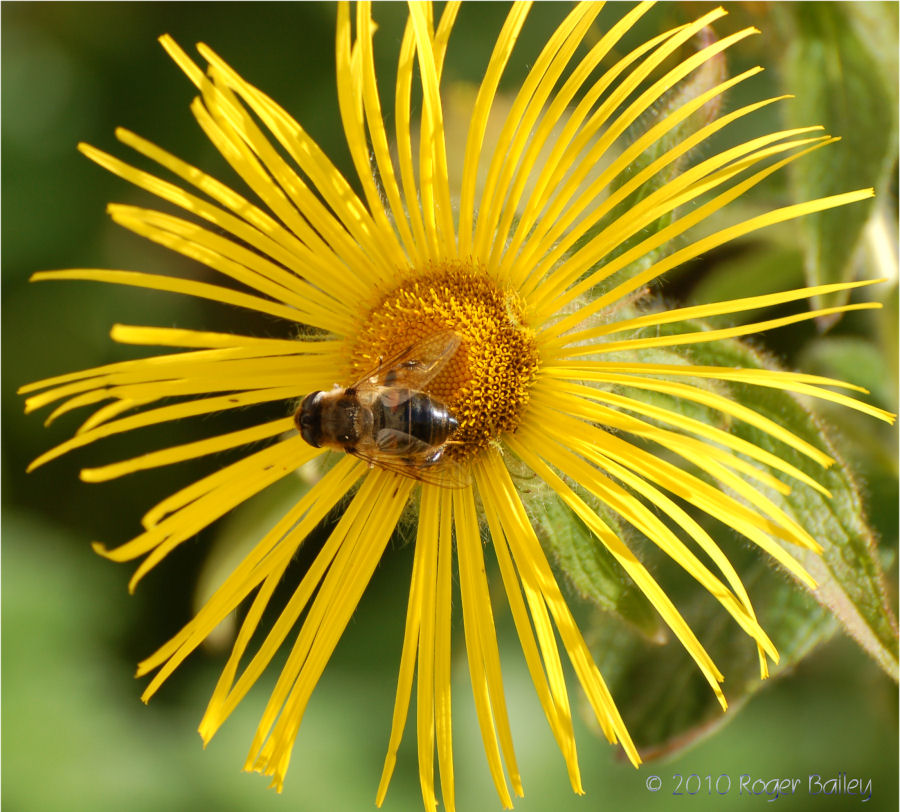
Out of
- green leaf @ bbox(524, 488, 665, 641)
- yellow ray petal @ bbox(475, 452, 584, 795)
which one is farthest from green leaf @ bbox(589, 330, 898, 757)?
yellow ray petal @ bbox(475, 452, 584, 795)

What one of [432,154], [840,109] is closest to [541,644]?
[432,154]

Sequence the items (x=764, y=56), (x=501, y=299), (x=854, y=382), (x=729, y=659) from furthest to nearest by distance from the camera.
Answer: (x=854, y=382), (x=764, y=56), (x=729, y=659), (x=501, y=299)

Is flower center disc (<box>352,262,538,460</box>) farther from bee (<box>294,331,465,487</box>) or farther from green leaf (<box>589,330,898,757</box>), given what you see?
green leaf (<box>589,330,898,757</box>)

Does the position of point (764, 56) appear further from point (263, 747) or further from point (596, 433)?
point (263, 747)

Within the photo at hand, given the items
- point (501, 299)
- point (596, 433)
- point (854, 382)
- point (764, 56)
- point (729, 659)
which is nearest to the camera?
point (596, 433)

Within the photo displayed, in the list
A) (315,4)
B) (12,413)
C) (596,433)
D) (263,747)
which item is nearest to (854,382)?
(596,433)

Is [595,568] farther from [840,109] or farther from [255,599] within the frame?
[840,109]

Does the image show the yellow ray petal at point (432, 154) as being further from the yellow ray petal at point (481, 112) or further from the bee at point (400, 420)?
the bee at point (400, 420)
